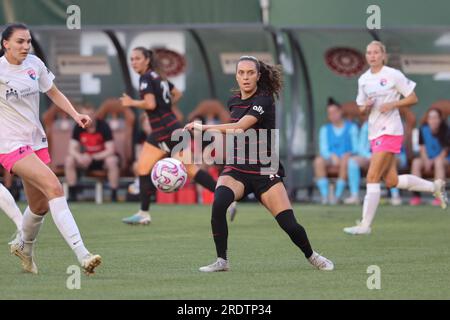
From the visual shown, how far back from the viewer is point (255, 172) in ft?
33.7

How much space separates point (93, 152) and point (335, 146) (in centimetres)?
429

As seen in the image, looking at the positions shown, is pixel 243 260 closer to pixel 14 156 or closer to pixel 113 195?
pixel 14 156

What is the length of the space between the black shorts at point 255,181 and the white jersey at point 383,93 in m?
4.27

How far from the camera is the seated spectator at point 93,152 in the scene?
69.5 feet

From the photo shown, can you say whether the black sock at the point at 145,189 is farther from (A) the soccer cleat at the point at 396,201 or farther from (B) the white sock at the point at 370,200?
(A) the soccer cleat at the point at 396,201

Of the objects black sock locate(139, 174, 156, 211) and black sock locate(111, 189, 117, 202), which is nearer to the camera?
black sock locate(139, 174, 156, 211)

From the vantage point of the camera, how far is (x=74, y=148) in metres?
21.2

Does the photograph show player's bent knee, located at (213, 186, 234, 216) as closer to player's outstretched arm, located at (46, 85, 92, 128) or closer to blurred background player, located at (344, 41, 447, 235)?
player's outstretched arm, located at (46, 85, 92, 128)

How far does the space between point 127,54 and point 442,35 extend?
19.1 ft

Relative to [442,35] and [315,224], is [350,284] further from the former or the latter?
[442,35]

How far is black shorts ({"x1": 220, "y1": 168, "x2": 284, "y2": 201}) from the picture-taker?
10258mm

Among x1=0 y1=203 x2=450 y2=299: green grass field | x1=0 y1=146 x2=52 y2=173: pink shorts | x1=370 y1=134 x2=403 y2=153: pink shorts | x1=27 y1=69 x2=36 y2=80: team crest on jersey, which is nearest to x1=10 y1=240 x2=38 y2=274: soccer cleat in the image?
x1=0 y1=203 x2=450 y2=299: green grass field

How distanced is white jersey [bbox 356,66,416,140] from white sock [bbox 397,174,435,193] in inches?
38.6
